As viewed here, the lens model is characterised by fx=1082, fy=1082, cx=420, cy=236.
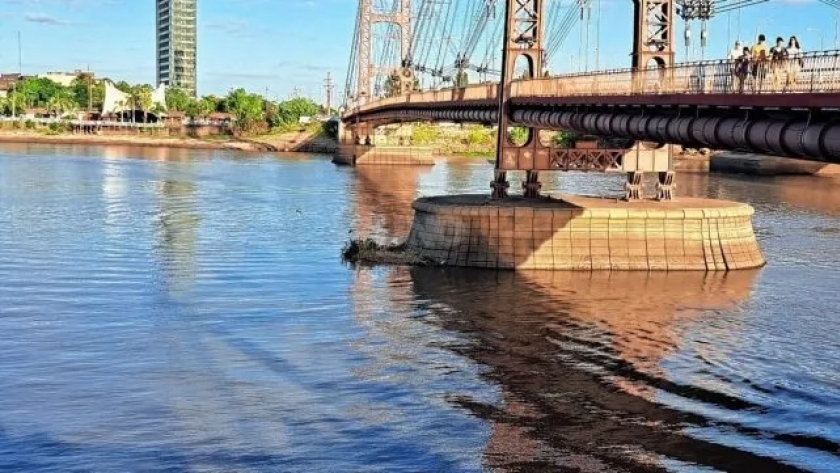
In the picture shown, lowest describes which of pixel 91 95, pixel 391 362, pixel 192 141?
pixel 391 362

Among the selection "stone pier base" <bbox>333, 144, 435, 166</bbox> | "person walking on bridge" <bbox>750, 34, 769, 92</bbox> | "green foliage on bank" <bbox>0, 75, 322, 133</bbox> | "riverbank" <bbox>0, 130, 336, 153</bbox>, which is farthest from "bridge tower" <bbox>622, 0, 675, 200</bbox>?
"green foliage on bank" <bbox>0, 75, 322, 133</bbox>

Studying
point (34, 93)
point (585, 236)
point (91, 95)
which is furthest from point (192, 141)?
point (585, 236)

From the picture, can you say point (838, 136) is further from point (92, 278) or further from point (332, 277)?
point (92, 278)

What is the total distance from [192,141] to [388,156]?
54.3 meters

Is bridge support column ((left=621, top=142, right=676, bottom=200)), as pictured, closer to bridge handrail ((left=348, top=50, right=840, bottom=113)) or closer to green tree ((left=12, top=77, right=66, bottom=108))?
bridge handrail ((left=348, top=50, right=840, bottom=113))

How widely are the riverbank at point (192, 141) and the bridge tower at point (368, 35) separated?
17.8 meters

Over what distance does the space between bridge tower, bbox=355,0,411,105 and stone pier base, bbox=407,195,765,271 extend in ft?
312

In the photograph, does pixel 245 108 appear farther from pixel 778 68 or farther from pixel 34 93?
pixel 778 68

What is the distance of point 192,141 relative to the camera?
160 metres

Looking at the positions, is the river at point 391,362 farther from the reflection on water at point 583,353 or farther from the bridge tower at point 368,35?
the bridge tower at point 368,35

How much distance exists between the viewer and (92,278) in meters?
32.6

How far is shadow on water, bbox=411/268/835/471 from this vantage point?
55.5 feet

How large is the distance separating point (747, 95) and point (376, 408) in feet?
32.5

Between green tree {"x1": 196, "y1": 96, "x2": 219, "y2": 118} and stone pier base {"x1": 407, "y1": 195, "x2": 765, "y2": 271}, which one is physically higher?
green tree {"x1": 196, "y1": 96, "x2": 219, "y2": 118}
